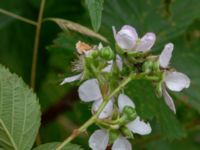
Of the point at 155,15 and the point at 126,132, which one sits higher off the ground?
the point at 155,15

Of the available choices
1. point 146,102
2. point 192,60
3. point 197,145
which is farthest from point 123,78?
point 197,145

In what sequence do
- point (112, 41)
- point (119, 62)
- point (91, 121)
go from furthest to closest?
point (112, 41) < point (119, 62) < point (91, 121)

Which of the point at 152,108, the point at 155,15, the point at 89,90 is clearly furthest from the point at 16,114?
the point at 155,15

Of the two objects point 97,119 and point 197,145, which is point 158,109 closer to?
point 97,119

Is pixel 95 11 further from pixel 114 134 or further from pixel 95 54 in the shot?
pixel 114 134

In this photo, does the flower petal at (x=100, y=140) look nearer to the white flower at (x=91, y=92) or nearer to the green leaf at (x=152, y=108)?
the white flower at (x=91, y=92)

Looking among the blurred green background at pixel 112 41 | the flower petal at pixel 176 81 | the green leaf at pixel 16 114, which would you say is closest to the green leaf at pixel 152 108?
the blurred green background at pixel 112 41

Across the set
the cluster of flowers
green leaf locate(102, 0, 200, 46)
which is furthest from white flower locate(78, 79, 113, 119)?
green leaf locate(102, 0, 200, 46)
